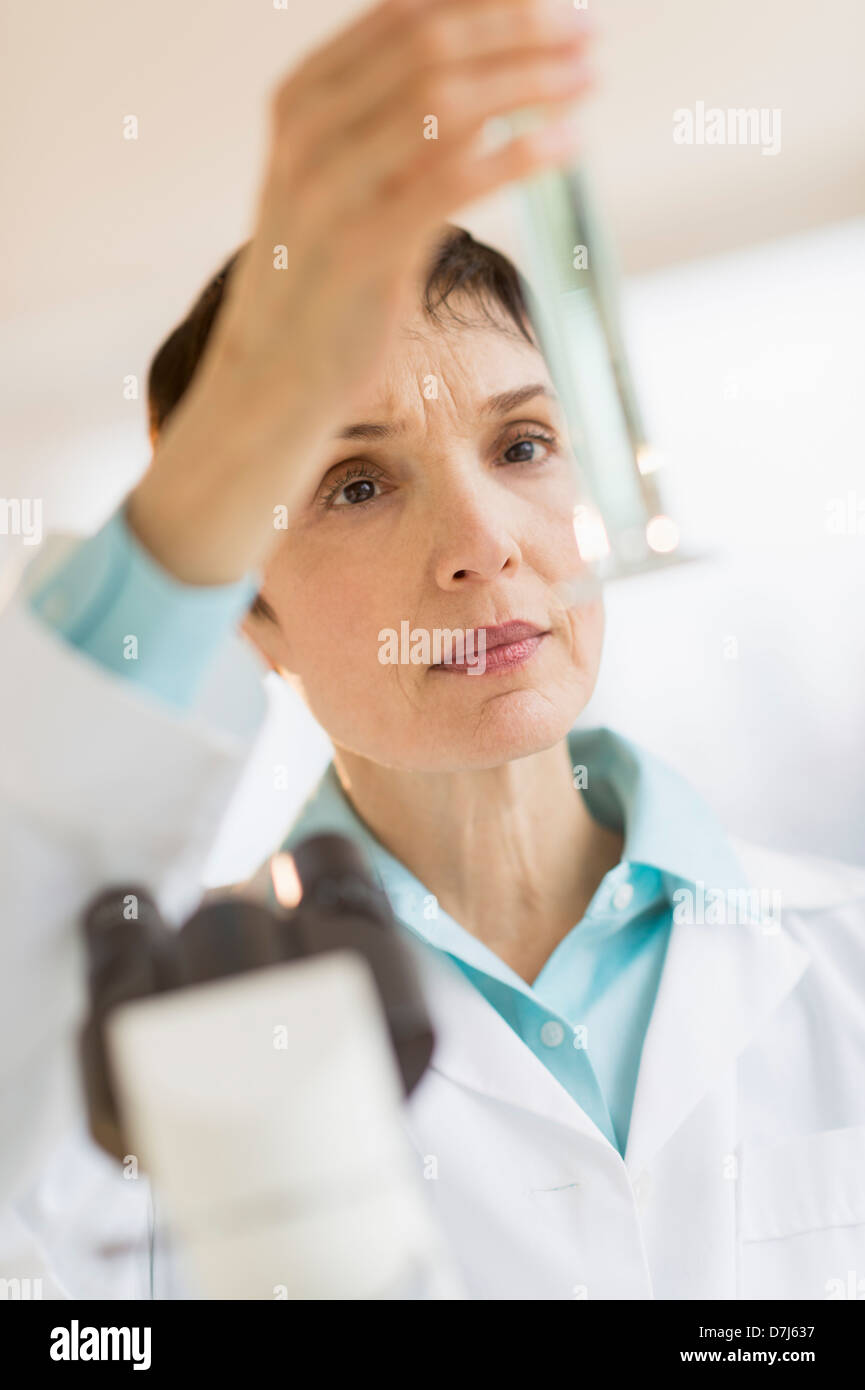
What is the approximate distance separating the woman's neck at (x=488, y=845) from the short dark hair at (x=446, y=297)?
25 centimetres

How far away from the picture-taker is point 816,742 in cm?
95

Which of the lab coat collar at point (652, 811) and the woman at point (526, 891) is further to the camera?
the lab coat collar at point (652, 811)

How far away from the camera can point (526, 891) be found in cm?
67

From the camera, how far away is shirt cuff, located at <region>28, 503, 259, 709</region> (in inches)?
12.5

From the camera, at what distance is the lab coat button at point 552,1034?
23.0 inches

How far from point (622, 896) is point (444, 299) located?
35 cm

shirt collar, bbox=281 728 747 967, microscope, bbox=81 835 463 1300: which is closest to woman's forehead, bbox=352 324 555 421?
shirt collar, bbox=281 728 747 967

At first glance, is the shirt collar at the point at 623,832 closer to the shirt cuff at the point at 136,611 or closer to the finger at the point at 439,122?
the shirt cuff at the point at 136,611

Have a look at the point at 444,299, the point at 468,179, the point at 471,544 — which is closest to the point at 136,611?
the point at 468,179

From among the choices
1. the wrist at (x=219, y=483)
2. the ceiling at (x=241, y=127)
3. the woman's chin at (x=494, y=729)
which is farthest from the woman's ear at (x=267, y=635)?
the ceiling at (x=241, y=127)

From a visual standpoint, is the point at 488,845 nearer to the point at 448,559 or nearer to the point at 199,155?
the point at 448,559
